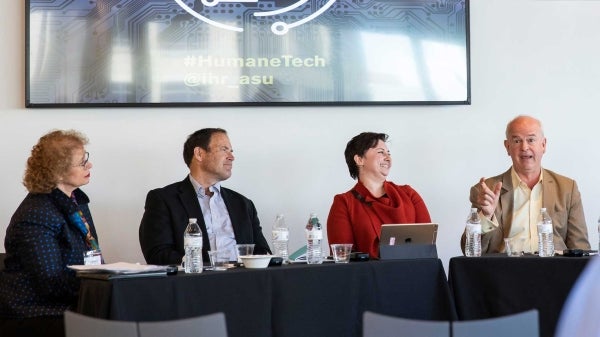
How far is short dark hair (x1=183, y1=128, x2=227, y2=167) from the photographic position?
4609 mm

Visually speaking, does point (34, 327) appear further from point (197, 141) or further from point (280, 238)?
point (197, 141)

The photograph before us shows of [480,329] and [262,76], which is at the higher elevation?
[262,76]

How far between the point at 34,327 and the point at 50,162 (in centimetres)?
73

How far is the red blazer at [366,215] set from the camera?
4516mm

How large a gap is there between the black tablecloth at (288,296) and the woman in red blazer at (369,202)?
81 centimetres

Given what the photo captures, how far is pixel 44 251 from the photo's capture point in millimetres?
3523

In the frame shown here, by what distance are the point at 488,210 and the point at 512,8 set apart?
1656mm

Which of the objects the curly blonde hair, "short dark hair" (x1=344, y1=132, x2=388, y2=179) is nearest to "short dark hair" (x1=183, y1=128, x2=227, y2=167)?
"short dark hair" (x1=344, y1=132, x2=388, y2=179)

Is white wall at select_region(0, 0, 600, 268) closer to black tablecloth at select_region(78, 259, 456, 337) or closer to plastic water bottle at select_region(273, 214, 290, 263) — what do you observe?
plastic water bottle at select_region(273, 214, 290, 263)

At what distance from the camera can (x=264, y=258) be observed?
346cm

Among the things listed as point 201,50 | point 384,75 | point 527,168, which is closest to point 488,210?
point 527,168

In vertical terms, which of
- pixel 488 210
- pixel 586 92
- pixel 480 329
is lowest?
pixel 480 329

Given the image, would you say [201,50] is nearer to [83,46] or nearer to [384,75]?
[83,46]

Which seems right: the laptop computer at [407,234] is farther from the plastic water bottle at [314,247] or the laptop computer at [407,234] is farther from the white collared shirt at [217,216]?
the white collared shirt at [217,216]
